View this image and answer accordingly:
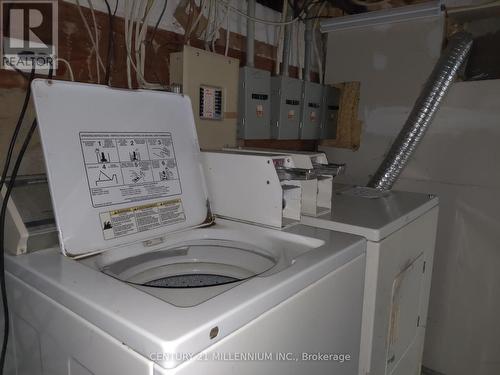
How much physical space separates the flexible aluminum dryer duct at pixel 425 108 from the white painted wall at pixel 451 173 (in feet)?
0.43

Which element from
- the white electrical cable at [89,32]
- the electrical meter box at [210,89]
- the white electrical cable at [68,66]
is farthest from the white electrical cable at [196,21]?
the white electrical cable at [68,66]

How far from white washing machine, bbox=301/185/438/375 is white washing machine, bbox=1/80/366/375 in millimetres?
51

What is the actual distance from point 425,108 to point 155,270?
1428 mm

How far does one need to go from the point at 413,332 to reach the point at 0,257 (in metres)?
1.49

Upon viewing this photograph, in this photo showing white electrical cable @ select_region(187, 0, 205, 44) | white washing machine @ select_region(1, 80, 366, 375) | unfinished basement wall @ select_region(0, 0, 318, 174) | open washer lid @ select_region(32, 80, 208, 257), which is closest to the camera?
white washing machine @ select_region(1, 80, 366, 375)

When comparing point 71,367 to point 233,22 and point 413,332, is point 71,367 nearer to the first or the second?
point 413,332

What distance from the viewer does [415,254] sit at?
1386 mm

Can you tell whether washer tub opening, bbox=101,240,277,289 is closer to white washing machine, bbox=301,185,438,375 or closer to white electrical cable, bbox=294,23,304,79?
white washing machine, bbox=301,185,438,375

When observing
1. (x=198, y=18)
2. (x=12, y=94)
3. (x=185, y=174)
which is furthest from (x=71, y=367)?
(x=198, y=18)

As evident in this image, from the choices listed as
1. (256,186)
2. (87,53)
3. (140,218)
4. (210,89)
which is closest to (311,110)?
(210,89)

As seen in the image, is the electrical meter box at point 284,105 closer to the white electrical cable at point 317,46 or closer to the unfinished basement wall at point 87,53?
the unfinished basement wall at point 87,53

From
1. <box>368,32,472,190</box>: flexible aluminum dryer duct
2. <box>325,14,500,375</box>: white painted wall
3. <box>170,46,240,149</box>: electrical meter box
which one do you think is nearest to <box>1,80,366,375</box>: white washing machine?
<box>170,46,240,149</box>: electrical meter box

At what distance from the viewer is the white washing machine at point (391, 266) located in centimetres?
111

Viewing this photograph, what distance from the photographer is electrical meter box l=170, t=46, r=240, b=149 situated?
1.39m
